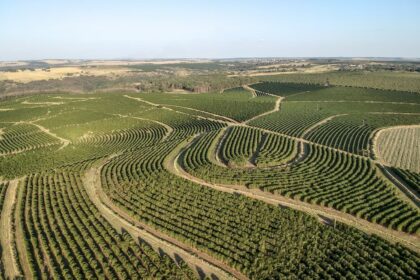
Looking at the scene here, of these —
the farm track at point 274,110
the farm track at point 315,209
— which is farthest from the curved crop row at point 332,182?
the farm track at point 274,110

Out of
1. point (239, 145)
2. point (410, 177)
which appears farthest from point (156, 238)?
point (410, 177)

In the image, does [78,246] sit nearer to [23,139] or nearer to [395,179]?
[395,179]

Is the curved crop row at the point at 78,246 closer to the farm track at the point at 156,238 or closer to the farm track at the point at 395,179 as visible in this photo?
the farm track at the point at 156,238

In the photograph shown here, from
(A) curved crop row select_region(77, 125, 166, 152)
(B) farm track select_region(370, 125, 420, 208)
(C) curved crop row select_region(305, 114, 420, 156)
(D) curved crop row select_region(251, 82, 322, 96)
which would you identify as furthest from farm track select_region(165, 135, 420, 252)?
(D) curved crop row select_region(251, 82, 322, 96)

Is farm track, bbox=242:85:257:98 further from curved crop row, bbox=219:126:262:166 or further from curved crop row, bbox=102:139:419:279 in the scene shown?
curved crop row, bbox=102:139:419:279

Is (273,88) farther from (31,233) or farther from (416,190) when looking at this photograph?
(31,233)

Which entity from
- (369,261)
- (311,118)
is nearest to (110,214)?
(369,261)

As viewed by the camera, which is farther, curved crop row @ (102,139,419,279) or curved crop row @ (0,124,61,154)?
curved crop row @ (0,124,61,154)
